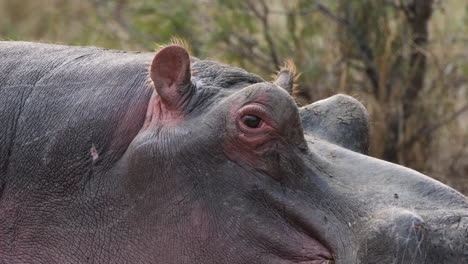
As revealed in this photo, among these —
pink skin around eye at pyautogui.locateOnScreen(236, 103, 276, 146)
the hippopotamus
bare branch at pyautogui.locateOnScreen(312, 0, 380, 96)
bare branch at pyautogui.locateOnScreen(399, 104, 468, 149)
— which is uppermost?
pink skin around eye at pyautogui.locateOnScreen(236, 103, 276, 146)

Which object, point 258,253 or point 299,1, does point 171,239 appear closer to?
point 258,253

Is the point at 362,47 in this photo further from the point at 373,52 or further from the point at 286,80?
the point at 286,80

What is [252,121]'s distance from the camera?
3051 millimetres

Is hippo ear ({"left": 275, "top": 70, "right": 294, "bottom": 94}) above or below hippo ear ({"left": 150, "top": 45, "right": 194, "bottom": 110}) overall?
below

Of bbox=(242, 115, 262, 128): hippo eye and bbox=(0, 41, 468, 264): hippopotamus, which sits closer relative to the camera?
bbox=(0, 41, 468, 264): hippopotamus

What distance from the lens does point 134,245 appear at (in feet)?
10.4

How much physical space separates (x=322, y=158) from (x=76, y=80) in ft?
3.15

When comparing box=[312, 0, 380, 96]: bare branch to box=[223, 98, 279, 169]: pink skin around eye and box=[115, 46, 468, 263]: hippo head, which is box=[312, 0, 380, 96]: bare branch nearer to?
box=[115, 46, 468, 263]: hippo head

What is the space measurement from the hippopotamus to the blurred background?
3250 mm

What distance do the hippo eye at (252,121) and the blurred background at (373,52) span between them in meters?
3.35

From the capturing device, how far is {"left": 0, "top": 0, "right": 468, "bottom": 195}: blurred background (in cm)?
673

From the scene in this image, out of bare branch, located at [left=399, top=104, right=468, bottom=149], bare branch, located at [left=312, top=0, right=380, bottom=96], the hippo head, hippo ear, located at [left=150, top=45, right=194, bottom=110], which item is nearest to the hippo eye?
the hippo head

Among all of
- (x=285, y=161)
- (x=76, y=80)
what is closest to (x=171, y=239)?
(x=285, y=161)

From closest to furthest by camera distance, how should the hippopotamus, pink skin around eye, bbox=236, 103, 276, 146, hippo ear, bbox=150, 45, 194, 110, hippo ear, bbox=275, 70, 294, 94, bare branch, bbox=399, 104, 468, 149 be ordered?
the hippopotamus, pink skin around eye, bbox=236, 103, 276, 146, hippo ear, bbox=150, 45, 194, 110, hippo ear, bbox=275, 70, 294, 94, bare branch, bbox=399, 104, 468, 149
